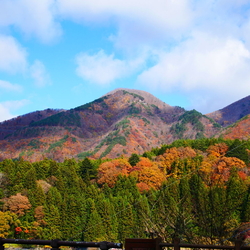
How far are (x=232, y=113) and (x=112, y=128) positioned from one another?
53947 millimetres

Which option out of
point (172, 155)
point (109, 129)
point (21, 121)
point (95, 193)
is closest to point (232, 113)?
point (109, 129)

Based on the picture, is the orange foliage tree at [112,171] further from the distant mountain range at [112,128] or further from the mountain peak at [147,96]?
the mountain peak at [147,96]

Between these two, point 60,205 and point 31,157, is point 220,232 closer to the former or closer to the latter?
point 60,205

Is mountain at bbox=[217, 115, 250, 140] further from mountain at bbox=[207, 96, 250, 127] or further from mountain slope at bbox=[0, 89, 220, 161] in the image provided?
mountain at bbox=[207, 96, 250, 127]

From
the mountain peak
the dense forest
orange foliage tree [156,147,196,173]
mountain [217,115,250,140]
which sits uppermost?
the mountain peak

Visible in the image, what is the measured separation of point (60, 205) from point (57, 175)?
9744 millimetres

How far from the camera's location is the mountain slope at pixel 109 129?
9244 cm

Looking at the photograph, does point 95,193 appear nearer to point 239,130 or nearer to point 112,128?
point 239,130

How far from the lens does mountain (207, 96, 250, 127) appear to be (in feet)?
469

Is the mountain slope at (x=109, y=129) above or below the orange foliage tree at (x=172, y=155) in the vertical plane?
above

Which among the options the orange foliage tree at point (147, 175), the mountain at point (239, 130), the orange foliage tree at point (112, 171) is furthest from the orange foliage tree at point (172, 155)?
the mountain at point (239, 130)

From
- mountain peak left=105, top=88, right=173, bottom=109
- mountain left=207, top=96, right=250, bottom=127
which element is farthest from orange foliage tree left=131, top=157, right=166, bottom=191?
mountain peak left=105, top=88, right=173, bottom=109

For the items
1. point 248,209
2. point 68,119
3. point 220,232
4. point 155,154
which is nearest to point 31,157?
point 68,119

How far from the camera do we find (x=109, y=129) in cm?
12494
